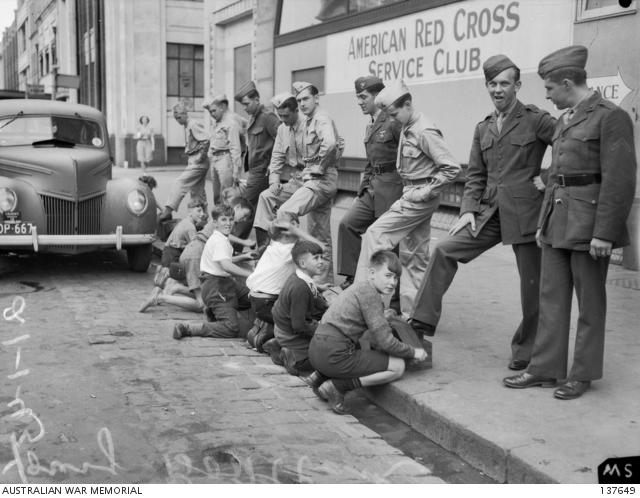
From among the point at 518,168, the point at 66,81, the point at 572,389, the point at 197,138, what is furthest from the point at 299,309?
the point at 66,81

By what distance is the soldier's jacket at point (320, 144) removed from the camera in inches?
297

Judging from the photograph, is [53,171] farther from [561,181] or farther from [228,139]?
[561,181]

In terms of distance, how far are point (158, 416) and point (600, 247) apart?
261 cm

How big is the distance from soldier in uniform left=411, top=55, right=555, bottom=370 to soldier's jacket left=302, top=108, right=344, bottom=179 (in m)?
2.28

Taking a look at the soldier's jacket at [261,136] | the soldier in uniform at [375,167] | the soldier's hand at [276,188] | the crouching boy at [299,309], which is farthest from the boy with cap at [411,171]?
the soldier's jacket at [261,136]

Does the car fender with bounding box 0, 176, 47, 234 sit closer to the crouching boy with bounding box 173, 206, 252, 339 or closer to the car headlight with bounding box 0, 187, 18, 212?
the car headlight with bounding box 0, 187, 18, 212

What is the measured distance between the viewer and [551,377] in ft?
15.7

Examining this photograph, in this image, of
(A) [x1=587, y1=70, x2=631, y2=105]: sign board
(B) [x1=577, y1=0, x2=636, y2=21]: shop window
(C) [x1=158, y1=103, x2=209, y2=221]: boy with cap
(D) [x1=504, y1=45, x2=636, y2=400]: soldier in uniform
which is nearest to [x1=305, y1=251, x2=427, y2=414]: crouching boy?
(D) [x1=504, y1=45, x2=636, y2=400]: soldier in uniform

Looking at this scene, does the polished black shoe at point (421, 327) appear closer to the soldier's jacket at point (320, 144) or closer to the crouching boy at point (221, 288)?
the crouching boy at point (221, 288)

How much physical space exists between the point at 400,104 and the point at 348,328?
1893 millimetres

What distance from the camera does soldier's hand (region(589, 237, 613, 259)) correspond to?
4398 millimetres

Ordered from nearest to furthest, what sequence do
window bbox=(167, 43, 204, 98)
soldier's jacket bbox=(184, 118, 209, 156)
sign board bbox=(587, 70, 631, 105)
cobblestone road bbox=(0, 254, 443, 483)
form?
1. cobblestone road bbox=(0, 254, 443, 483)
2. sign board bbox=(587, 70, 631, 105)
3. soldier's jacket bbox=(184, 118, 209, 156)
4. window bbox=(167, 43, 204, 98)

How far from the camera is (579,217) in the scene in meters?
4.54

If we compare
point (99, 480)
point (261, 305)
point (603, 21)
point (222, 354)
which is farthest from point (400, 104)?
point (603, 21)
